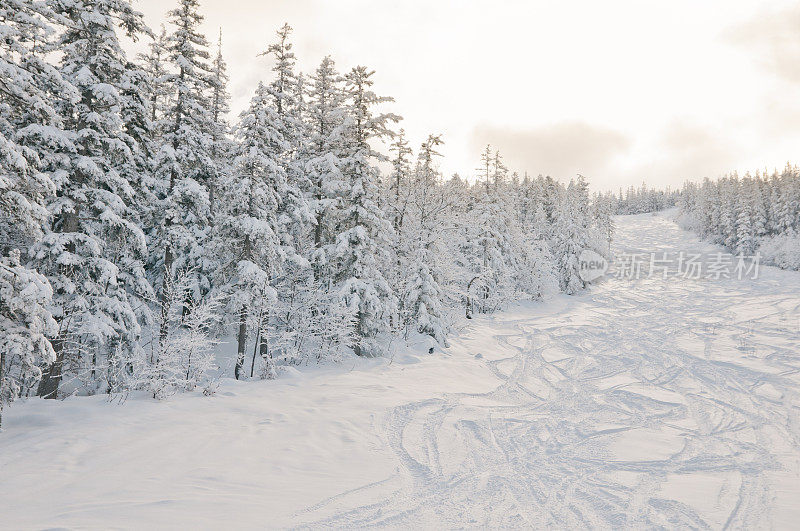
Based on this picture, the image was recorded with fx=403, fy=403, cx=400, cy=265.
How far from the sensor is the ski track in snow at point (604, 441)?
6.78 meters

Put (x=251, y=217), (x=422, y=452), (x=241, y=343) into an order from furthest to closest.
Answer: (x=241, y=343), (x=251, y=217), (x=422, y=452)

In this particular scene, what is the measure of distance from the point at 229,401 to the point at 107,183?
887cm

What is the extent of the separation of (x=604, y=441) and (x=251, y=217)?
14.9 m

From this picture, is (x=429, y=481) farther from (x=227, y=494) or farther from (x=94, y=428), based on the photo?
(x=94, y=428)

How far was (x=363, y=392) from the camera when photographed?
42.9ft

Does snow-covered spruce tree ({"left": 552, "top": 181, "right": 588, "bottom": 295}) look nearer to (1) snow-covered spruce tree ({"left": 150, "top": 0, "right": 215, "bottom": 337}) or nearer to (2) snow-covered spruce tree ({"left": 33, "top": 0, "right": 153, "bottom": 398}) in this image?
(1) snow-covered spruce tree ({"left": 150, "top": 0, "right": 215, "bottom": 337})

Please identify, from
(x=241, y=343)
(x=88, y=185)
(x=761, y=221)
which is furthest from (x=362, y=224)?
(x=761, y=221)

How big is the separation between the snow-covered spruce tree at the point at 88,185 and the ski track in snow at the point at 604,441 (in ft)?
33.3

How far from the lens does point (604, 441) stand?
1009 centimetres

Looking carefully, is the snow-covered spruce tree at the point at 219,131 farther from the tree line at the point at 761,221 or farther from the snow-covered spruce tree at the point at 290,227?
the tree line at the point at 761,221

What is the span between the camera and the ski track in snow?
22.2 ft

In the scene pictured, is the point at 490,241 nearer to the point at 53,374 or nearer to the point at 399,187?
the point at 399,187

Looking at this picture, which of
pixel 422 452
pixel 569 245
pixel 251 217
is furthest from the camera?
pixel 569 245

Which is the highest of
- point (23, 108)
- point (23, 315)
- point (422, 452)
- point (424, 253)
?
point (23, 108)
